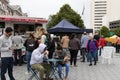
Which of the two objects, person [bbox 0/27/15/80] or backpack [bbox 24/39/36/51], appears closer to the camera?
person [bbox 0/27/15/80]

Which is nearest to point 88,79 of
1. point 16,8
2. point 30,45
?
point 30,45

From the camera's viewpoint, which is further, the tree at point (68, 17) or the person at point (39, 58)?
the tree at point (68, 17)

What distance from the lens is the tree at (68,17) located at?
75938 millimetres

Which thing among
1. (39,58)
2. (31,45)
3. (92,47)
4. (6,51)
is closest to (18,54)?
(92,47)

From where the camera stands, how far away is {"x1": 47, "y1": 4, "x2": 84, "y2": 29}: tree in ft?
249

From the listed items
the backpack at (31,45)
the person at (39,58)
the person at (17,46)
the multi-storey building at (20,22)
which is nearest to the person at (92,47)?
the multi-storey building at (20,22)

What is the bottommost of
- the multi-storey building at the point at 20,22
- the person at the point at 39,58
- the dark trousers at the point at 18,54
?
the dark trousers at the point at 18,54

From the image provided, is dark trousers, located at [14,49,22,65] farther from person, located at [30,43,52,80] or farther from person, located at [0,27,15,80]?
person, located at [0,27,15,80]

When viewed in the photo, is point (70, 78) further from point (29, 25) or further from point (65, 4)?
point (65, 4)

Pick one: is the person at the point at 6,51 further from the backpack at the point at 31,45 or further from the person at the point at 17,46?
the person at the point at 17,46

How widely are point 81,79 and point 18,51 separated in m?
6.19

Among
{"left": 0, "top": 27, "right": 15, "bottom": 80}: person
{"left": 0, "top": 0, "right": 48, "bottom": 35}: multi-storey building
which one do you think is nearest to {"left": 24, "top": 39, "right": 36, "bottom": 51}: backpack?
{"left": 0, "top": 27, "right": 15, "bottom": 80}: person

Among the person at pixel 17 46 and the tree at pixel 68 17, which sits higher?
the tree at pixel 68 17

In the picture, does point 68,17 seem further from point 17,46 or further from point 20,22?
point 17,46
